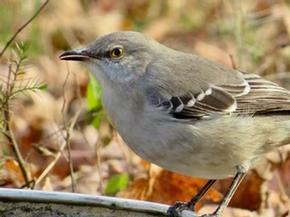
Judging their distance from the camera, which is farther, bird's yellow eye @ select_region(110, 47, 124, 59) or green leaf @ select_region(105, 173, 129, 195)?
green leaf @ select_region(105, 173, 129, 195)

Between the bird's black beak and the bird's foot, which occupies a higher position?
the bird's black beak

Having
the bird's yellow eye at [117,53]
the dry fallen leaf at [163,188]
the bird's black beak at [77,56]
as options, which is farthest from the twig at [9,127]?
the dry fallen leaf at [163,188]

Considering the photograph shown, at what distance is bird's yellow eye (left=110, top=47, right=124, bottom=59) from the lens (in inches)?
238

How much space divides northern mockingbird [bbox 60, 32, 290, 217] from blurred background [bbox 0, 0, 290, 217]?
0.51m

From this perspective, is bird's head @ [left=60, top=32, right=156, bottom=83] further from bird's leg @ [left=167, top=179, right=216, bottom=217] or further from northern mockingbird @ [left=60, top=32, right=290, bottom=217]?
bird's leg @ [left=167, top=179, right=216, bottom=217]

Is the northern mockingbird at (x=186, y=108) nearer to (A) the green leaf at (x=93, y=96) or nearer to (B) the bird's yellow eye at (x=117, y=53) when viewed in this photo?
(B) the bird's yellow eye at (x=117, y=53)

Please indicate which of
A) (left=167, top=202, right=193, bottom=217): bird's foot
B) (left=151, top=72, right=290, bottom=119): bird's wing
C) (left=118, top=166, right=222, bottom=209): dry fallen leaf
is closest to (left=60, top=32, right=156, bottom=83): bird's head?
(left=151, top=72, right=290, bottom=119): bird's wing

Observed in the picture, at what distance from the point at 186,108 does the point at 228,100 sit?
0.32 metres

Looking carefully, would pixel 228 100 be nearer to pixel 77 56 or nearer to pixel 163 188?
pixel 77 56

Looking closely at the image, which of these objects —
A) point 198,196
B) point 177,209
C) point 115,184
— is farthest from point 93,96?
point 177,209

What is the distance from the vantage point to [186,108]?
19.0ft

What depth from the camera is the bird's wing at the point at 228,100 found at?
19.0 ft

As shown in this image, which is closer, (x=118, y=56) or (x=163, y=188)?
(x=118, y=56)

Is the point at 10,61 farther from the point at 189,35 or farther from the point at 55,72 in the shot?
the point at 189,35
